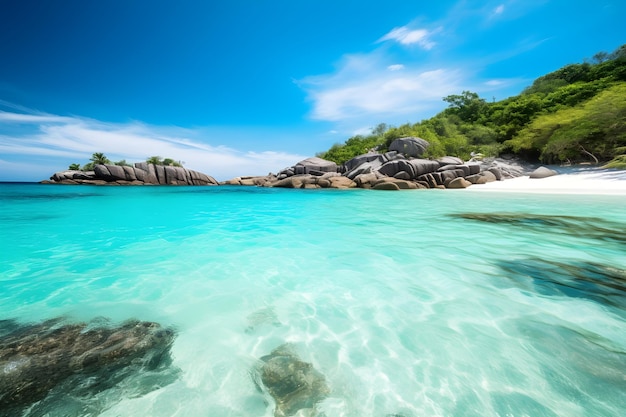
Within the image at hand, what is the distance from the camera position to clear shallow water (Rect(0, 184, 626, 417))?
1.52 metres

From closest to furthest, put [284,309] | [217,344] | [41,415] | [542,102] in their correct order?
[41,415] < [217,344] < [284,309] < [542,102]

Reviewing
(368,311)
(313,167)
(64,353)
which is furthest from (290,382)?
(313,167)

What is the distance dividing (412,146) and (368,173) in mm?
7482

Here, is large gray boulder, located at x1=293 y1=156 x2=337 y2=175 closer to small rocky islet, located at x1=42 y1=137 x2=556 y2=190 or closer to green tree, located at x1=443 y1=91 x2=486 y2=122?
small rocky islet, located at x1=42 y1=137 x2=556 y2=190

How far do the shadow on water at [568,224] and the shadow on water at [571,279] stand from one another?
2288 mm

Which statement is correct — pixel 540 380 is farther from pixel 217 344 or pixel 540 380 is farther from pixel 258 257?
pixel 258 257

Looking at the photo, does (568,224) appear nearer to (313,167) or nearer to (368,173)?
(368,173)

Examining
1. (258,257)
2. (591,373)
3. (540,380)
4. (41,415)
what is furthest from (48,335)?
(591,373)

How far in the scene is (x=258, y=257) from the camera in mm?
4316

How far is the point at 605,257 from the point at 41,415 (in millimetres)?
6309

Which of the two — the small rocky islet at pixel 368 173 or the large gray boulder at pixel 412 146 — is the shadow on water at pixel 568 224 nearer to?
the small rocky islet at pixel 368 173

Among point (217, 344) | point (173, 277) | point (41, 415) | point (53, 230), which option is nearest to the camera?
point (41, 415)

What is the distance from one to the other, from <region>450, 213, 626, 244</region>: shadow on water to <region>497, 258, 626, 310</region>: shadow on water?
90.1 inches

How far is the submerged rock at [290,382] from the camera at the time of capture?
1.45m
